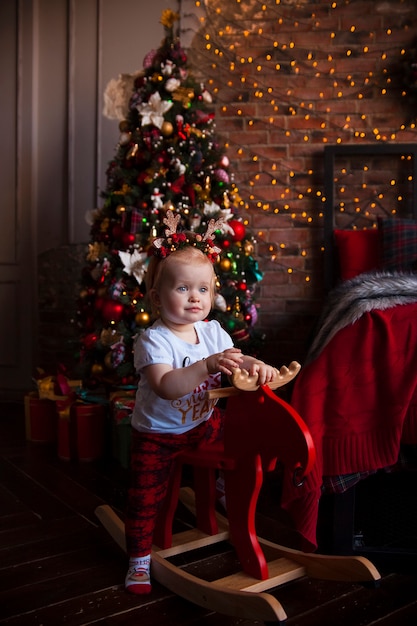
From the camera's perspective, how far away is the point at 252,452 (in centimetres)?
145

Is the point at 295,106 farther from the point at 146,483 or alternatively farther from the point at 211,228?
the point at 146,483

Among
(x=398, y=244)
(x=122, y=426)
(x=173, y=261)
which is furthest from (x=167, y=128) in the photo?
(x=173, y=261)

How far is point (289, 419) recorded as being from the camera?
1328 millimetres

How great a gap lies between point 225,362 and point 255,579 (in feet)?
1.80

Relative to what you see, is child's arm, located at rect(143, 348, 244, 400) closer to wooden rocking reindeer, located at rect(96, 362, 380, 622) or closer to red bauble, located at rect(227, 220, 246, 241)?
wooden rocking reindeer, located at rect(96, 362, 380, 622)

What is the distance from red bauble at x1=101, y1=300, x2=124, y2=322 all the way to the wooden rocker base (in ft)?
3.97

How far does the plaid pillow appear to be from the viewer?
3150 mm

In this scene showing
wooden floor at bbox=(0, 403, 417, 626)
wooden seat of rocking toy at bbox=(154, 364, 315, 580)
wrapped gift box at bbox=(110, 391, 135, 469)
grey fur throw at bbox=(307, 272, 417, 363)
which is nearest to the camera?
wooden seat of rocking toy at bbox=(154, 364, 315, 580)

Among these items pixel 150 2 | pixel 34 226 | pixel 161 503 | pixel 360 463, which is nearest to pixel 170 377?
pixel 161 503

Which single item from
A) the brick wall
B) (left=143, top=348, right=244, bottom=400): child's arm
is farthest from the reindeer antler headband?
the brick wall

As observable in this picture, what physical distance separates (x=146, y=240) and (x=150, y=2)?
1.69 metres

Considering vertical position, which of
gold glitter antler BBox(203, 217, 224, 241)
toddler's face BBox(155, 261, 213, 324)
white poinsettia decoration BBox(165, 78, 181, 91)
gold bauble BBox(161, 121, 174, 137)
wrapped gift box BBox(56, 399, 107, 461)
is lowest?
wrapped gift box BBox(56, 399, 107, 461)

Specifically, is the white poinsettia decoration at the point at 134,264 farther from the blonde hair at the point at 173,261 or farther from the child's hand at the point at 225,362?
the child's hand at the point at 225,362

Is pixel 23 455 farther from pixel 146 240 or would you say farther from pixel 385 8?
pixel 385 8
